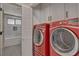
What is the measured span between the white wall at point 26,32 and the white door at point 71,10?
49 cm

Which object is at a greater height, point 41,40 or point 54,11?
point 54,11

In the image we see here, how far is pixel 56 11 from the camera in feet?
5.74

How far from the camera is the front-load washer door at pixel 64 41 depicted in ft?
5.42

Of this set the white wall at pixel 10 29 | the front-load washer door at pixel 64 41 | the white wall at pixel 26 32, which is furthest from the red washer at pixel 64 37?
the white wall at pixel 10 29

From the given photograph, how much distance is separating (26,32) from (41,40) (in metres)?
0.23

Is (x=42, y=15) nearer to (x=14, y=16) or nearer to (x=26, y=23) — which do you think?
(x=26, y=23)

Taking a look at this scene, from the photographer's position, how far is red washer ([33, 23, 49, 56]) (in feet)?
5.81

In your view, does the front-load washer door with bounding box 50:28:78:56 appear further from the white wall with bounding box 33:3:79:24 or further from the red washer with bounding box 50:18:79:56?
the white wall with bounding box 33:3:79:24

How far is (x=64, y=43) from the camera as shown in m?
1.74

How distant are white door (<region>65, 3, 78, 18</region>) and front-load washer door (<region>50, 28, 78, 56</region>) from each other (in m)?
0.20

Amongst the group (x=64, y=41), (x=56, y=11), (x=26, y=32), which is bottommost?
(x=64, y=41)

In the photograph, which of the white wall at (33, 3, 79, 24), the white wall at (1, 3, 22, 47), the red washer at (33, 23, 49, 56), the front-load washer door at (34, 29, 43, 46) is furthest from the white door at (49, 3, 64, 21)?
the white wall at (1, 3, 22, 47)

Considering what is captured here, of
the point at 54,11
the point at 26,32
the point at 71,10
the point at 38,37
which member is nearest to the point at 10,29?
the point at 26,32

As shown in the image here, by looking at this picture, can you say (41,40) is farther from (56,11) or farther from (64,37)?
(56,11)
